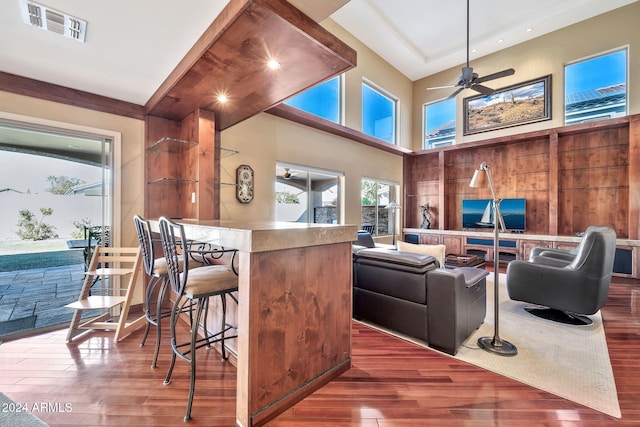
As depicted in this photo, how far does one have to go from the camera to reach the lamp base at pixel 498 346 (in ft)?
7.56

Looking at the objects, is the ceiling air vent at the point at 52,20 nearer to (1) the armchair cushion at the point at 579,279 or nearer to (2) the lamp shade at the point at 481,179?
(2) the lamp shade at the point at 481,179

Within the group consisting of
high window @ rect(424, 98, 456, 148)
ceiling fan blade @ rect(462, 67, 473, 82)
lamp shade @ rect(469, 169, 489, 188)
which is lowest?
lamp shade @ rect(469, 169, 489, 188)

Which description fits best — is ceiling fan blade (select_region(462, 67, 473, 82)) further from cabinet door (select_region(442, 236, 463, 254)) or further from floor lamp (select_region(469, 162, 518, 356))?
cabinet door (select_region(442, 236, 463, 254))

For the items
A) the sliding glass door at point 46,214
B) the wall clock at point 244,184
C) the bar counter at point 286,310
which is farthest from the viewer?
the wall clock at point 244,184

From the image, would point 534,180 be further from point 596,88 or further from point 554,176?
point 596,88

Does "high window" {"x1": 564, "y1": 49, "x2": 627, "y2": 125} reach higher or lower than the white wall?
higher

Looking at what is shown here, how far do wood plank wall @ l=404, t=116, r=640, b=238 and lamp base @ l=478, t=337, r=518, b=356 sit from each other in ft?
15.4

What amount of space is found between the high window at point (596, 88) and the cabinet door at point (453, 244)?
10.8ft

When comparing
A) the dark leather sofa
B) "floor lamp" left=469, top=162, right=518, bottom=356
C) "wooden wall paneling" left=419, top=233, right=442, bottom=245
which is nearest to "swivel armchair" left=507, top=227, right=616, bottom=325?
the dark leather sofa

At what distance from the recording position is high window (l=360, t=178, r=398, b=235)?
6617 millimetres

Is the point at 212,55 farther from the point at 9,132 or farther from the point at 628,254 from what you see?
the point at 628,254

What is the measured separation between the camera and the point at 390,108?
7.43 meters

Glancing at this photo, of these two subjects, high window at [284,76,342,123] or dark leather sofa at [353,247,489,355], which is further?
high window at [284,76,342,123]

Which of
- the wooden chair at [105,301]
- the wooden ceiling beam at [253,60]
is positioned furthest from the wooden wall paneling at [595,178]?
the wooden chair at [105,301]
